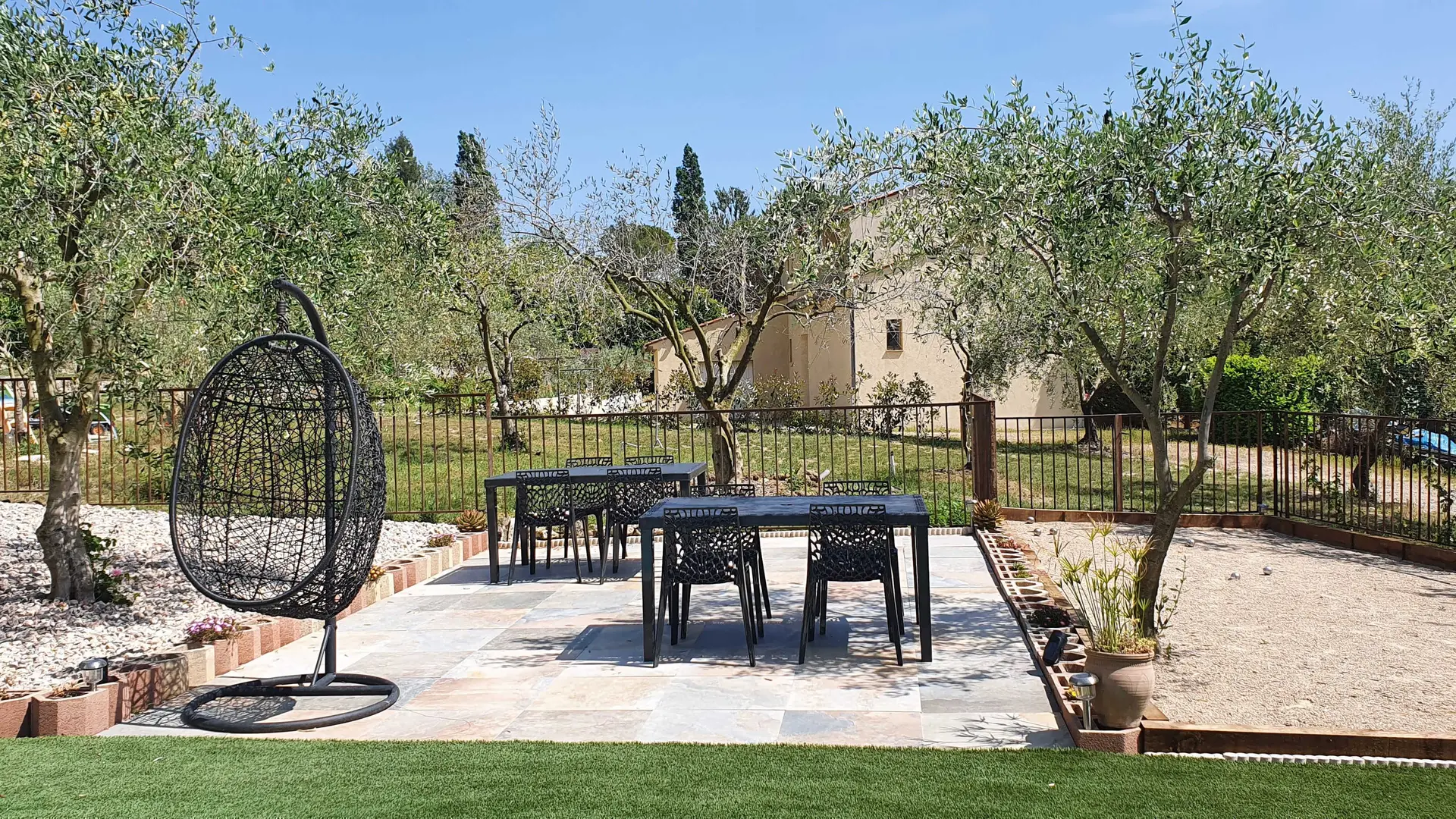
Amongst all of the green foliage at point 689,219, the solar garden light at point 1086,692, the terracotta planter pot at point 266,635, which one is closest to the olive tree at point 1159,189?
the solar garden light at point 1086,692

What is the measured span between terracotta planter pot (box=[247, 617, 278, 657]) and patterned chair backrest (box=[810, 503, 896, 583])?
3.51 metres

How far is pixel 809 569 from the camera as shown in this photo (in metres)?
6.47

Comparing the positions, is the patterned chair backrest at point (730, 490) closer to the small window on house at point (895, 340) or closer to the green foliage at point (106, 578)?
the green foliage at point (106, 578)

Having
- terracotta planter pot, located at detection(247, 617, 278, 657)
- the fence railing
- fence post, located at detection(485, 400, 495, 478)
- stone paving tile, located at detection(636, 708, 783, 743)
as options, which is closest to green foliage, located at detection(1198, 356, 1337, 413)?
the fence railing

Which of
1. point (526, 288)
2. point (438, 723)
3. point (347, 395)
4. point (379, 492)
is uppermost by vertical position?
point (526, 288)

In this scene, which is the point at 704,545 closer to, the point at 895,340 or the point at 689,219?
the point at 689,219

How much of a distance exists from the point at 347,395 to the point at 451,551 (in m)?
5.12

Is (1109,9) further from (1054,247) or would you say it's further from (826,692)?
(826,692)

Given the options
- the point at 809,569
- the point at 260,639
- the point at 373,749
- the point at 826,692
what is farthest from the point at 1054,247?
the point at 260,639

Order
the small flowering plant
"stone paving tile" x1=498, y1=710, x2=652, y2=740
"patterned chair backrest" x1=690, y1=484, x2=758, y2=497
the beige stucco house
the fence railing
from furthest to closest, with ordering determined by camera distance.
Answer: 1. the beige stucco house
2. the fence railing
3. "patterned chair backrest" x1=690, y1=484, x2=758, y2=497
4. the small flowering plant
5. "stone paving tile" x1=498, y1=710, x2=652, y2=740

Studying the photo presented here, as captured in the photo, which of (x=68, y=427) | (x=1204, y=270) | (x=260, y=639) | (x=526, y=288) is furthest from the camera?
(x=526, y=288)

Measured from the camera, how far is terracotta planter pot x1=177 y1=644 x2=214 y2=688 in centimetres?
607

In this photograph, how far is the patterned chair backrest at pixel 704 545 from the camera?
657cm

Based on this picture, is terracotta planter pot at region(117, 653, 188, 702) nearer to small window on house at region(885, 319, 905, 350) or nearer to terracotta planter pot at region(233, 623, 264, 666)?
terracotta planter pot at region(233, 623, 264, 666)
